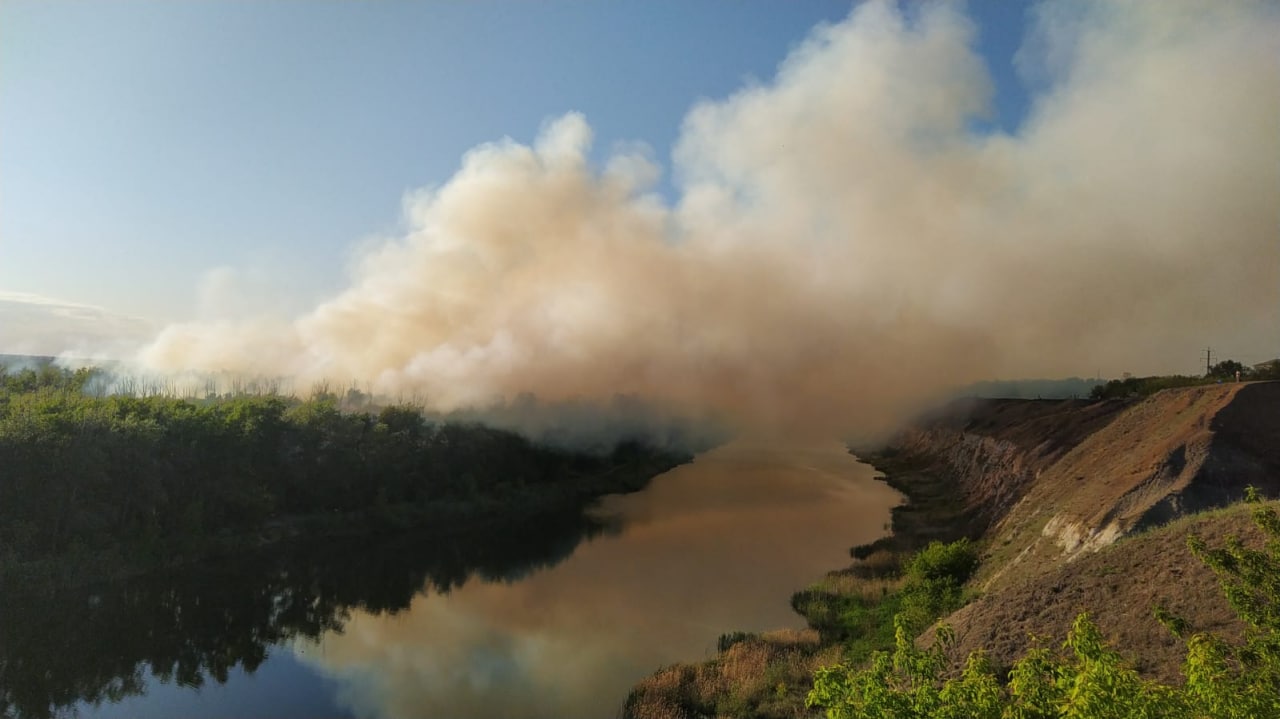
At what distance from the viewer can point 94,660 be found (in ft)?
84.7

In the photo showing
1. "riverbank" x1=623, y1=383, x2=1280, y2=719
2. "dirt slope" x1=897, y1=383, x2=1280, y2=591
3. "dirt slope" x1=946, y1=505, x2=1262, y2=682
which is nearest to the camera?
"dirt slope" x1=946, y1=505, x2=1262, y2=682

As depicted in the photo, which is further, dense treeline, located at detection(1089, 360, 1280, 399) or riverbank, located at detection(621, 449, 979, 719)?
dense treeline, located at detection(1089, 360, 1280, 399)

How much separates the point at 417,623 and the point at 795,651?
18.2 meters

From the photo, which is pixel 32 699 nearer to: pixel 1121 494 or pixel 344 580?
pixel 344 580

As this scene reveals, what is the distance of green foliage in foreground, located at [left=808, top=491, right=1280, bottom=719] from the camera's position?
716cm

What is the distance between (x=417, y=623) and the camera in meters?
32.5

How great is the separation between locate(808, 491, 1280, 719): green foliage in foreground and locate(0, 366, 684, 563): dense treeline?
1618 inches

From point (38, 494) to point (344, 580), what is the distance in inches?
616

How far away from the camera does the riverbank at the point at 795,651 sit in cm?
2111

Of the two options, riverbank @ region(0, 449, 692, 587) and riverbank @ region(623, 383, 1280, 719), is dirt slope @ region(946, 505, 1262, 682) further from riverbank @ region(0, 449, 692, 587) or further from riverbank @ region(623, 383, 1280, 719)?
riverbank @ region(0, 449, 692, 587)

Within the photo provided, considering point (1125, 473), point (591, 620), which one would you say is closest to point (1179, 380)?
point (1125, 473)

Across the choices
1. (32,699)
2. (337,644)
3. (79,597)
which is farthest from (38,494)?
(337,644)

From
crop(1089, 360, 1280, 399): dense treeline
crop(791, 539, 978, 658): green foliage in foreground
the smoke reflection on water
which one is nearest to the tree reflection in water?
the smoke reflection on water

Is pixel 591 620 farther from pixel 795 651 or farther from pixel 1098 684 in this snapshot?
pixel 1098 684
